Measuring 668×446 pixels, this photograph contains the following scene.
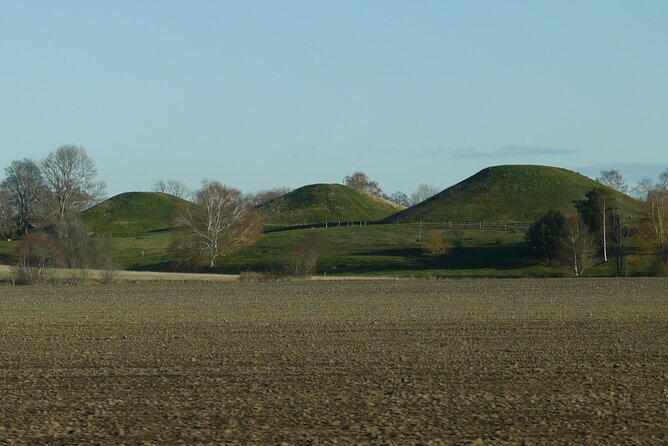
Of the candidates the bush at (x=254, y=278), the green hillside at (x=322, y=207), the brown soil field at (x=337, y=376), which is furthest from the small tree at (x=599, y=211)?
the green hillside at (x=322, y=207)

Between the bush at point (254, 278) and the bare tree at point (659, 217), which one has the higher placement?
the bare tree at point (659, 217)

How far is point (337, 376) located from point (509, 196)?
131m

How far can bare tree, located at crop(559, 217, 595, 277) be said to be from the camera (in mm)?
83438

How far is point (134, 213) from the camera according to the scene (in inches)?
6132

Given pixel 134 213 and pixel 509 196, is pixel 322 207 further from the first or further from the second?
pixel 509 196

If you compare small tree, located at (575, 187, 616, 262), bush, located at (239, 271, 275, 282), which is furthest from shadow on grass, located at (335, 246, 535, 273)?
bush, located at (239, 271, 275, 282)

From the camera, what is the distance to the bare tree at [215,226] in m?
94.9

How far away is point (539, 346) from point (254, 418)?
10673mm

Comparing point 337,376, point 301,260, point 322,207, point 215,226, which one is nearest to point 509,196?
point 322,207

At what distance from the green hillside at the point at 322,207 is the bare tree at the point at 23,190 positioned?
37.5 m

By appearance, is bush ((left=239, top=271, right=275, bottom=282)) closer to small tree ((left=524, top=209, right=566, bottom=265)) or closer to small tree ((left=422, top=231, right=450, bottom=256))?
small tree ((left=422, top=231, right=450, bottom=256))

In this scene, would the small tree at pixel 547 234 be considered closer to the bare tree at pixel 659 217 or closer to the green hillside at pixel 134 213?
the bare tree at pixel 659 217

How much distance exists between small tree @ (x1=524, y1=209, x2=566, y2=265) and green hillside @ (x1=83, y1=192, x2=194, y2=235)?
59956 millimetres

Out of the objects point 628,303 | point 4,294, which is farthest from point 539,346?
point 4,294
